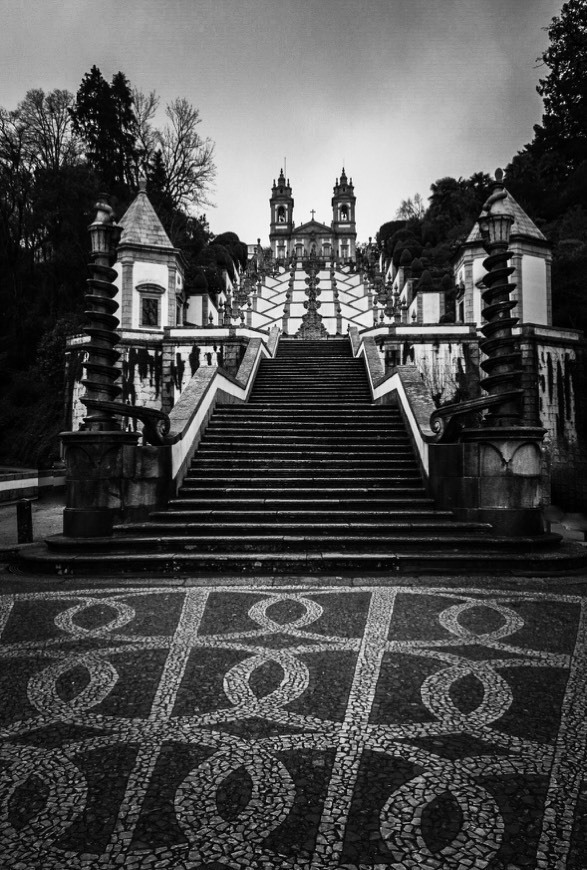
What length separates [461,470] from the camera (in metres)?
6.56

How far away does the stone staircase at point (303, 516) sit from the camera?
535 centimetres

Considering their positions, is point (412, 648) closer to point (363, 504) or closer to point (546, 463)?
point (363, 504)

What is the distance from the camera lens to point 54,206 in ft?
95.0

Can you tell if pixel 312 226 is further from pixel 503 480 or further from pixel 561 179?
pixel 503 480

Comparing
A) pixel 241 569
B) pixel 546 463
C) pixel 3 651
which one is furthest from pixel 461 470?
pixel 546 463

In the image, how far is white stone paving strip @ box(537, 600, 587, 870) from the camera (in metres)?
1.68

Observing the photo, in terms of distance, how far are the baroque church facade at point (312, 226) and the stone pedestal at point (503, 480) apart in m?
80.2

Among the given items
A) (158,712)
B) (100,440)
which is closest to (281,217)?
(100,440)

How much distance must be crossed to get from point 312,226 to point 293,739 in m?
88.7

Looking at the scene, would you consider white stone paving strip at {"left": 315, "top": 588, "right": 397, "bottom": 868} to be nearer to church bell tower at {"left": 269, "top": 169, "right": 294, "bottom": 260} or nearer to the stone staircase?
the stone staircase

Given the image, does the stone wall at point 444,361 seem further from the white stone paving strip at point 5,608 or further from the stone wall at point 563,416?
the white stone paving strip at point 5,608

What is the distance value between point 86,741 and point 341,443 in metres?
6.69

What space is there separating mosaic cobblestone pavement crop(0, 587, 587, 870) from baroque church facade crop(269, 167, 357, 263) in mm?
83333

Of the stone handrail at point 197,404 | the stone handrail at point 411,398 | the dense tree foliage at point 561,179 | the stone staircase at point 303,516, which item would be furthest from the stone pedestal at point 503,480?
the dense tree foliage at point 561,179
